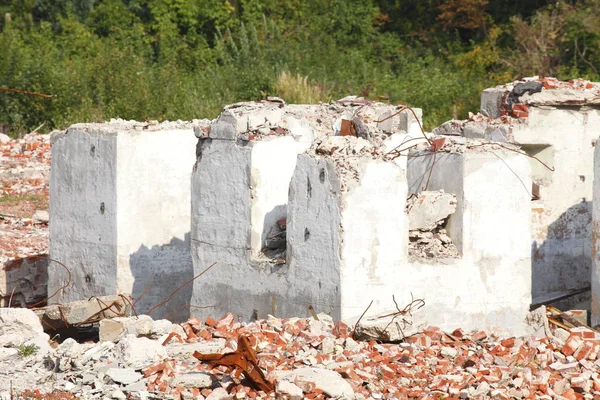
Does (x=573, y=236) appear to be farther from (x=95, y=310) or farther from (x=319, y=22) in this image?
(x=319, y=22)

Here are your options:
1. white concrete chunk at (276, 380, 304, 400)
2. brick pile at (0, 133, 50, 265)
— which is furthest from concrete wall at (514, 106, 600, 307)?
brick pile at (0, 133, 50, 265)

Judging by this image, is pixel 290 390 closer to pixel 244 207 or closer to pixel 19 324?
pixel 244 207

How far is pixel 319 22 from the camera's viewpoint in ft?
89.4

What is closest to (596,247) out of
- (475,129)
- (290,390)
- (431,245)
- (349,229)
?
(431,245)

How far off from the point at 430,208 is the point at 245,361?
97.3 inches

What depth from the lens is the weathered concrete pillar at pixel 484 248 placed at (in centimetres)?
999

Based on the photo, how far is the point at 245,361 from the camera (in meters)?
8.34

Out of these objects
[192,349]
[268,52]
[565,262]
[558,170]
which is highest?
[268,52]

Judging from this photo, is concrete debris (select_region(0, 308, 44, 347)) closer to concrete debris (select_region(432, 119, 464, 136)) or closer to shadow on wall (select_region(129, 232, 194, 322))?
shadow on wall (select_region(129, 232, 194, 322))

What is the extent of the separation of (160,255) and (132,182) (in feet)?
2.70

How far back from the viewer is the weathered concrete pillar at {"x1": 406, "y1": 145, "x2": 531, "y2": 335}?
9992 millimetres

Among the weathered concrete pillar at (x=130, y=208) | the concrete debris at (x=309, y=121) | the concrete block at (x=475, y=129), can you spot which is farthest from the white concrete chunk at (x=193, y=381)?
the concrete block at (x=475, y=129)

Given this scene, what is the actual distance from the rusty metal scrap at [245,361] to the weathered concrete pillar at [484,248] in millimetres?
1969

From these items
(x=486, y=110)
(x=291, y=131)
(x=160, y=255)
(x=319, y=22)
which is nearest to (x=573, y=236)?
(x=486, y=110)
